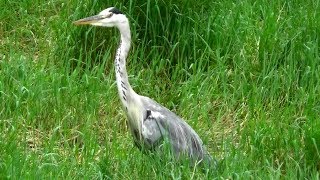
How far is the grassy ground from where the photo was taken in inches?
211

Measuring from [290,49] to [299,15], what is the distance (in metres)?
0.57

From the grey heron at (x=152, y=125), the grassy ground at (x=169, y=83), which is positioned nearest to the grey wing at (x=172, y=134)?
the grey heron at (x=152, y=125)

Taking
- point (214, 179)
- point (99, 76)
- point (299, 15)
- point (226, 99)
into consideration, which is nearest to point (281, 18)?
point (299, 15)

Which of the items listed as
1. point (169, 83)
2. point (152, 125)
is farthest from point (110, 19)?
point (169, 83)

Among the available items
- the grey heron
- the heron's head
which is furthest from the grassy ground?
the heron's head

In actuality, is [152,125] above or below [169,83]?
above

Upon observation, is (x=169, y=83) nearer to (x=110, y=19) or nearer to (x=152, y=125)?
(x=110, y=19)

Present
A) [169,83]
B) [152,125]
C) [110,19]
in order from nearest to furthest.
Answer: [152,125]
[110,19]
[169,83]

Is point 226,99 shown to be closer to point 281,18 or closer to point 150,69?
point 150,69

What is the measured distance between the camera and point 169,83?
6641mm

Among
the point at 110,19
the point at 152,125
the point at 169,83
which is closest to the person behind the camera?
the point at 152,125

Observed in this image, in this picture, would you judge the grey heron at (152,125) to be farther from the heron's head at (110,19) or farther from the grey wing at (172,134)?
the heron's head at (110,19)

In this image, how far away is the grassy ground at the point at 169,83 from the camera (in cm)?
536

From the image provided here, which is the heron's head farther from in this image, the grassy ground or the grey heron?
the grassy ground
